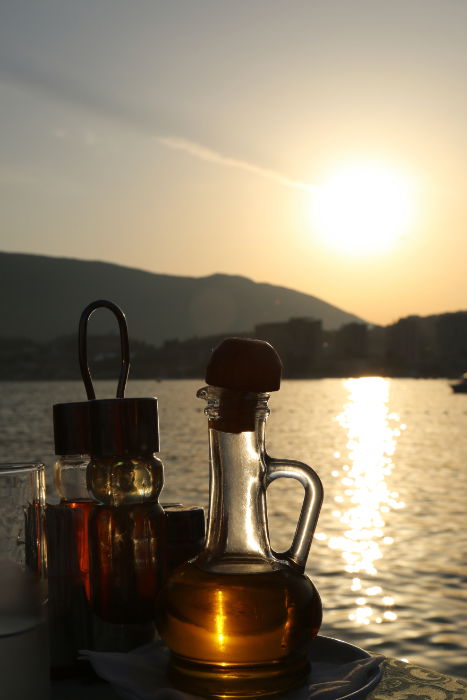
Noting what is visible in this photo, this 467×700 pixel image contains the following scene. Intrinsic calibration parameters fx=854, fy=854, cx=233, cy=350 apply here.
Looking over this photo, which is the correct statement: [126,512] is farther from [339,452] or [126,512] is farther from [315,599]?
[339,452]

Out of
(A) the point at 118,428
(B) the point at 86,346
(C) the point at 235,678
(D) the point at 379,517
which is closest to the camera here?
(C) the point at 235,678

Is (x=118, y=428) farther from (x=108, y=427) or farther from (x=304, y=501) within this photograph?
(x=304, y=501)

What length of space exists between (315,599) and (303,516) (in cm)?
8

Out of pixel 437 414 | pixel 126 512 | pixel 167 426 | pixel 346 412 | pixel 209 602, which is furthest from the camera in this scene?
pixel 346 412

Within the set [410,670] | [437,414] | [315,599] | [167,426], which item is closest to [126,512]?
[315,599]

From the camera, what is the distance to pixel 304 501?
32.9 inches

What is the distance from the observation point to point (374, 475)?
26.0 meters

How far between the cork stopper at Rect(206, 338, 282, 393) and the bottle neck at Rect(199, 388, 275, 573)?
27 millimetres

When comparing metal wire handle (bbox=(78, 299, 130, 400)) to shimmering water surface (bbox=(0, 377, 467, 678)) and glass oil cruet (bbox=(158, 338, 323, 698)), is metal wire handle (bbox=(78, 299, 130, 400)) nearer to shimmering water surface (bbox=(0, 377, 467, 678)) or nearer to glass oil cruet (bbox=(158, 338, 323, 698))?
glass oil cruet (bbox=(158, 338, 323, 698))

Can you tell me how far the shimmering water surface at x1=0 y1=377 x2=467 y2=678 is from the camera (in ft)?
30.8

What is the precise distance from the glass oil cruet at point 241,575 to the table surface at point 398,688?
0.43 ft

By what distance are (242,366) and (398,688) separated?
1.35ft

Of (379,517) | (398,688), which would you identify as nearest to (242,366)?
(398,688)

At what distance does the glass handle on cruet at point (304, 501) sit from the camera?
2.74 ft
